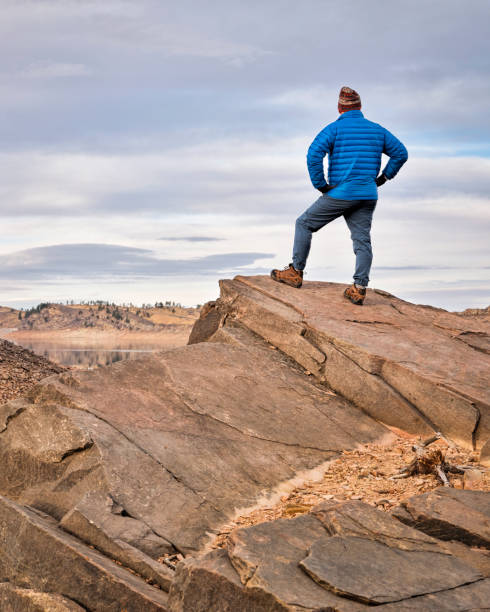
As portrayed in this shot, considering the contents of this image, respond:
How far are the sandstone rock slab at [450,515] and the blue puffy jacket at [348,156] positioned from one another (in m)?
4.82

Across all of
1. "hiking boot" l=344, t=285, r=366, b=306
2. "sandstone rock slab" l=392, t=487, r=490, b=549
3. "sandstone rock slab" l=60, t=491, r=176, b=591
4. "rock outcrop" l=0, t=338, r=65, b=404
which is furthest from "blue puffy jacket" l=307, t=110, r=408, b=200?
"rock outcrop" l=0, t=338, r=65, b=404

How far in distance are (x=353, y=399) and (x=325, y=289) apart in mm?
2697

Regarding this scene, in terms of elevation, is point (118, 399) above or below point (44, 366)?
above

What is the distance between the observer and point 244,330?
8.23 meters

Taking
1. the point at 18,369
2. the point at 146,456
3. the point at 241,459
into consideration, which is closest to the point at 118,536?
the point at 146,456

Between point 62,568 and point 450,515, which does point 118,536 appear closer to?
point 62,568

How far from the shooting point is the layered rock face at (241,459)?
358cm

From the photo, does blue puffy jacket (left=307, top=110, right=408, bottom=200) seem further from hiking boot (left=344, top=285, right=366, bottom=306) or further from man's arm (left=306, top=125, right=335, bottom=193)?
hiking boot (left=344, top=285, right=366, bottom=306)

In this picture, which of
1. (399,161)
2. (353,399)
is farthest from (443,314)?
(353,399)

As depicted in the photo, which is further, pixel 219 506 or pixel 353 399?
pixel 353 399

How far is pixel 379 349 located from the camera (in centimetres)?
778

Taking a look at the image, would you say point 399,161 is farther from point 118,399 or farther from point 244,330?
point 118,399

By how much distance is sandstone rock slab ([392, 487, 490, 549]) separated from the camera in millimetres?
4188

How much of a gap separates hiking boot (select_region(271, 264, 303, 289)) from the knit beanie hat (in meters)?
2.33
